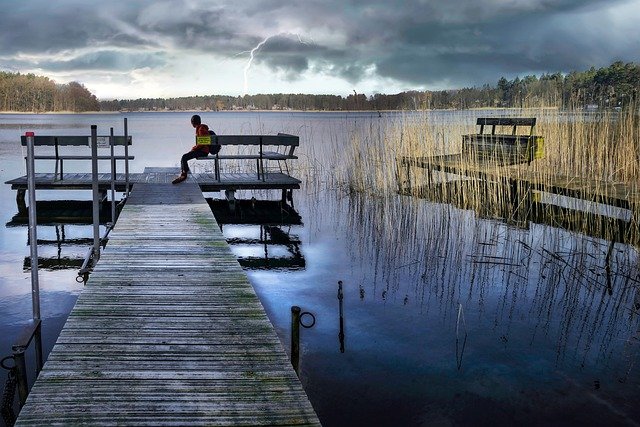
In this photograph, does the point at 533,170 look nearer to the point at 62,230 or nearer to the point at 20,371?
the point at 62,230

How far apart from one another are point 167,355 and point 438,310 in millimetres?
3547

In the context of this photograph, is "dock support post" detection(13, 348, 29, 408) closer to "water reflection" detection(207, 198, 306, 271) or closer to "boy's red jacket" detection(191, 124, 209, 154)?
"water reflection" detection(207, 198, 306, 271)

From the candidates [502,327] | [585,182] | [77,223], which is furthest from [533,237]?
[77,223]

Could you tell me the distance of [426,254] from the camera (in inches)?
327

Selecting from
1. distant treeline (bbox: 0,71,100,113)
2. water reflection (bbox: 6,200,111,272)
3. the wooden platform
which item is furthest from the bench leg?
distant treeline (bbox: 0,71,100,113)

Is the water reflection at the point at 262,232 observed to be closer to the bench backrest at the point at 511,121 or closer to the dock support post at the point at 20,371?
the dock support post at the point at 20,371

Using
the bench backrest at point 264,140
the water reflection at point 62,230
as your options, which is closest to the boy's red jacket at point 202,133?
the bench backrest at point 264,140

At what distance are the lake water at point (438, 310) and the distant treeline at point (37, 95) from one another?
119 meters

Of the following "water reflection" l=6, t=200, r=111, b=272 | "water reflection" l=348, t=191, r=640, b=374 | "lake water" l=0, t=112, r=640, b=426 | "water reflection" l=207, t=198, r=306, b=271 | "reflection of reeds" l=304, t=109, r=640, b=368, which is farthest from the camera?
"water reflection" l=207, t=198, r=306, b=271

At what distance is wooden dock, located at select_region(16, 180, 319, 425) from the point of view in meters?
2.76

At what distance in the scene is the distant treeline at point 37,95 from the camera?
11556 cm

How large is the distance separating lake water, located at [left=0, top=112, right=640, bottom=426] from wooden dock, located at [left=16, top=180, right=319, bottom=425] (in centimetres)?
90

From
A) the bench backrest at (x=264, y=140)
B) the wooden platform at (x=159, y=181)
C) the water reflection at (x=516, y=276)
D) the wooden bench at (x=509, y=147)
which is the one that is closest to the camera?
the water reflection at (x=516, y=276)

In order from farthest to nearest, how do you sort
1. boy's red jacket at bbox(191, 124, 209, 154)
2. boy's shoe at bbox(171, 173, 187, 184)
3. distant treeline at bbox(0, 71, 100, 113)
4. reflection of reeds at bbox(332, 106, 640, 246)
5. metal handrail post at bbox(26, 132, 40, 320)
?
distant treeline at bbox(0, 71, 100, 113) < boy's shoe at bbox(171, 173, 187, 184) < boy's red jacket at bbox(191, 124, 209, 154) < reflection of reeds at bbox(332, 106, 640, 246) < metal handrail post at bbox(26, 132, 40, 320)
